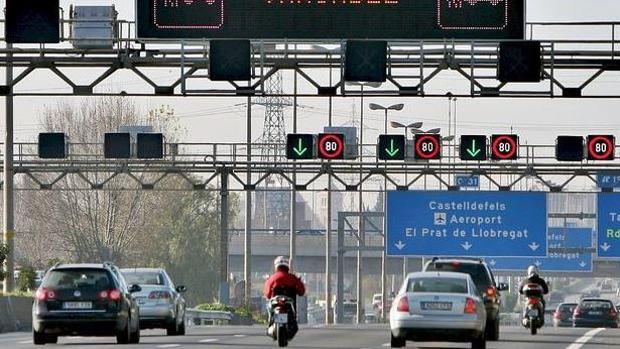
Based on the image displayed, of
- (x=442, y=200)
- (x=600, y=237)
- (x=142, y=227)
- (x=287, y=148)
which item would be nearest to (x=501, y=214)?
(x=442, y=200)

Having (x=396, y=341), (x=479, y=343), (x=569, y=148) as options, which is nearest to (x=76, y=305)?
(x=396, y=341)

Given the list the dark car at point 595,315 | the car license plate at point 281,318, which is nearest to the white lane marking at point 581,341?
the car license plate at point 281,318

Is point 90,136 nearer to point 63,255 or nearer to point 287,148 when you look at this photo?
point 63,255

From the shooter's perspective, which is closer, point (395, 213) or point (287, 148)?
point (287, 148)

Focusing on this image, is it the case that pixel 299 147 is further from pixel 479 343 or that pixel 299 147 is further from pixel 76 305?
pixel 479 343

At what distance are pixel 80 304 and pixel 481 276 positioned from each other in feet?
30.9

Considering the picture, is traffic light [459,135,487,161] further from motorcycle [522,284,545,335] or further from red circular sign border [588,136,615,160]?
motorcycle [522,284,545,335]

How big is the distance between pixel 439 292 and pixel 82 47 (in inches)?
449

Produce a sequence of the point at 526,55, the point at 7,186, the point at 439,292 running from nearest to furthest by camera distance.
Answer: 1. the point at 439,292
2. the point at 526,55
3. the point at 7,186

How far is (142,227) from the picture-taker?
105 meters

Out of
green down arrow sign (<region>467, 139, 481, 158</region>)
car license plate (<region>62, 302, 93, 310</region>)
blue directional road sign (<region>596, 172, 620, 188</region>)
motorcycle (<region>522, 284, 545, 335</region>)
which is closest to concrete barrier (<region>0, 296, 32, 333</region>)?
car license plate (<region>62, 302, 93, 310</region>)

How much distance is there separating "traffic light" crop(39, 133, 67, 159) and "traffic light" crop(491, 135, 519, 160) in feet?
50.2

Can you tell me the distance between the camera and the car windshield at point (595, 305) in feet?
225

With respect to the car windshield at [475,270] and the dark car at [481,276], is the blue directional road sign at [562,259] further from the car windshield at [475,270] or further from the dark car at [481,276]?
the car windshield at [475,270]
